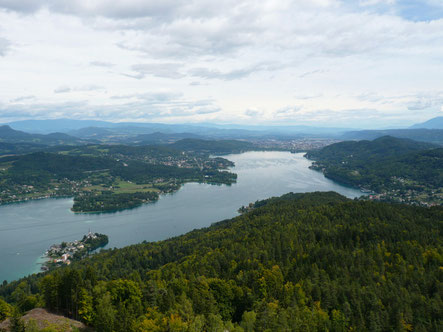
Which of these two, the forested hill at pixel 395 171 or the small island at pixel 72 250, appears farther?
the forested hill at pixel 395 171

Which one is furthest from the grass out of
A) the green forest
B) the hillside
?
the hillside

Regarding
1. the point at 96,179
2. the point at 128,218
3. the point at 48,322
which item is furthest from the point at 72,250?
the point at 96,179

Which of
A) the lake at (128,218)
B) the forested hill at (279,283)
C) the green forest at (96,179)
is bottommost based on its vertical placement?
the lake at (128,218)

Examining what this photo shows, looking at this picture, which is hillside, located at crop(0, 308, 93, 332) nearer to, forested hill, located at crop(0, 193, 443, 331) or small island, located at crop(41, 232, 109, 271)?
forested hill, located at crop(0, 193, 443, 331)

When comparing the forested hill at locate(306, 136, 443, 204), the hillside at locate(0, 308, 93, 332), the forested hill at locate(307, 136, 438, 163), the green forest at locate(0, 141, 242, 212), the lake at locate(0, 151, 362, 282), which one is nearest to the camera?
the hillside at locate(0, 308, 93, 332)

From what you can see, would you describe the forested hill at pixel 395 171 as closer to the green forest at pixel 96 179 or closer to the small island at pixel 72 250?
the green forest at pixel 96 179

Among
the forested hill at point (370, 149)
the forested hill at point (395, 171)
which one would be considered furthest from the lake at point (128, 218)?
the forested hill at point (370, 149)

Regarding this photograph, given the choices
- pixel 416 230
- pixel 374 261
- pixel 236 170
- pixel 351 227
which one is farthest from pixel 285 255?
pixel 236 170
